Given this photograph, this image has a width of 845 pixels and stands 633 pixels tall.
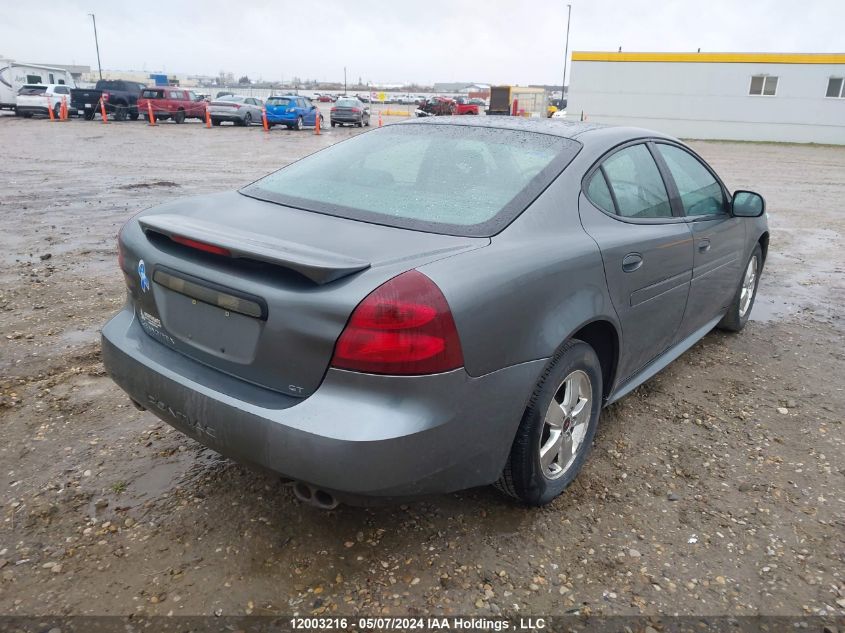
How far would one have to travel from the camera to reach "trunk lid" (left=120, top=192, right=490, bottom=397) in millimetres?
2014

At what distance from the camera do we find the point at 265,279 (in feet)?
6.91

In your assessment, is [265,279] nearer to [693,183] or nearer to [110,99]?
[693,183]

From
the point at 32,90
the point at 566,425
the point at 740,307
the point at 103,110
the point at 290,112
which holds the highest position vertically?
the point at 32,90

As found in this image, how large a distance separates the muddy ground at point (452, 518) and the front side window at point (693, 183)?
1.11 metres

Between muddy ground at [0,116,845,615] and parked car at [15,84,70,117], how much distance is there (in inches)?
1195

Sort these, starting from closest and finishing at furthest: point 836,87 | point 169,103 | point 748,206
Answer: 1. point 748,206
2. point 836,87
3. point 169,103

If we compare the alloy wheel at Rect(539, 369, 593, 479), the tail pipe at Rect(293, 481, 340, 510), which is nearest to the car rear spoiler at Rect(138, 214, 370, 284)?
the tail pipe at Rect(293, 481, 340, 510)

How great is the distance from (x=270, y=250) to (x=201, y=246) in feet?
1.06

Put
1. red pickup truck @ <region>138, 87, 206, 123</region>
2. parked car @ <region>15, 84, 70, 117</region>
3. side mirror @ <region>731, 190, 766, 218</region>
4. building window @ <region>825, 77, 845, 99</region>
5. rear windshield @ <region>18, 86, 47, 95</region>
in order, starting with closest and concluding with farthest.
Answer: side mirror @ <region>731, 190, 766, 218</region> < parked car @ <region>15, 84, 70, 117</region> < building window @ <region>825, 77, 845, 99</region> < rear windshield @ <region>18, 86, 47, 95</region> < red pickup truck @ <region>138, 87, 206, 123</region>

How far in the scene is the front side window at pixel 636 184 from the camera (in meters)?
3.03

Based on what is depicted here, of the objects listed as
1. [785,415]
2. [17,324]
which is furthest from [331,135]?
[785,415]

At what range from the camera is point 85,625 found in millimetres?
2061

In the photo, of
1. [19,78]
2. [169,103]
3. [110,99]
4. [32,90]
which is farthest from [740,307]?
[19,78]

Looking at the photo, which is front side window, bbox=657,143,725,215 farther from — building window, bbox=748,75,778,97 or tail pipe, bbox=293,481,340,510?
building window, bbox=748,75,778,97
